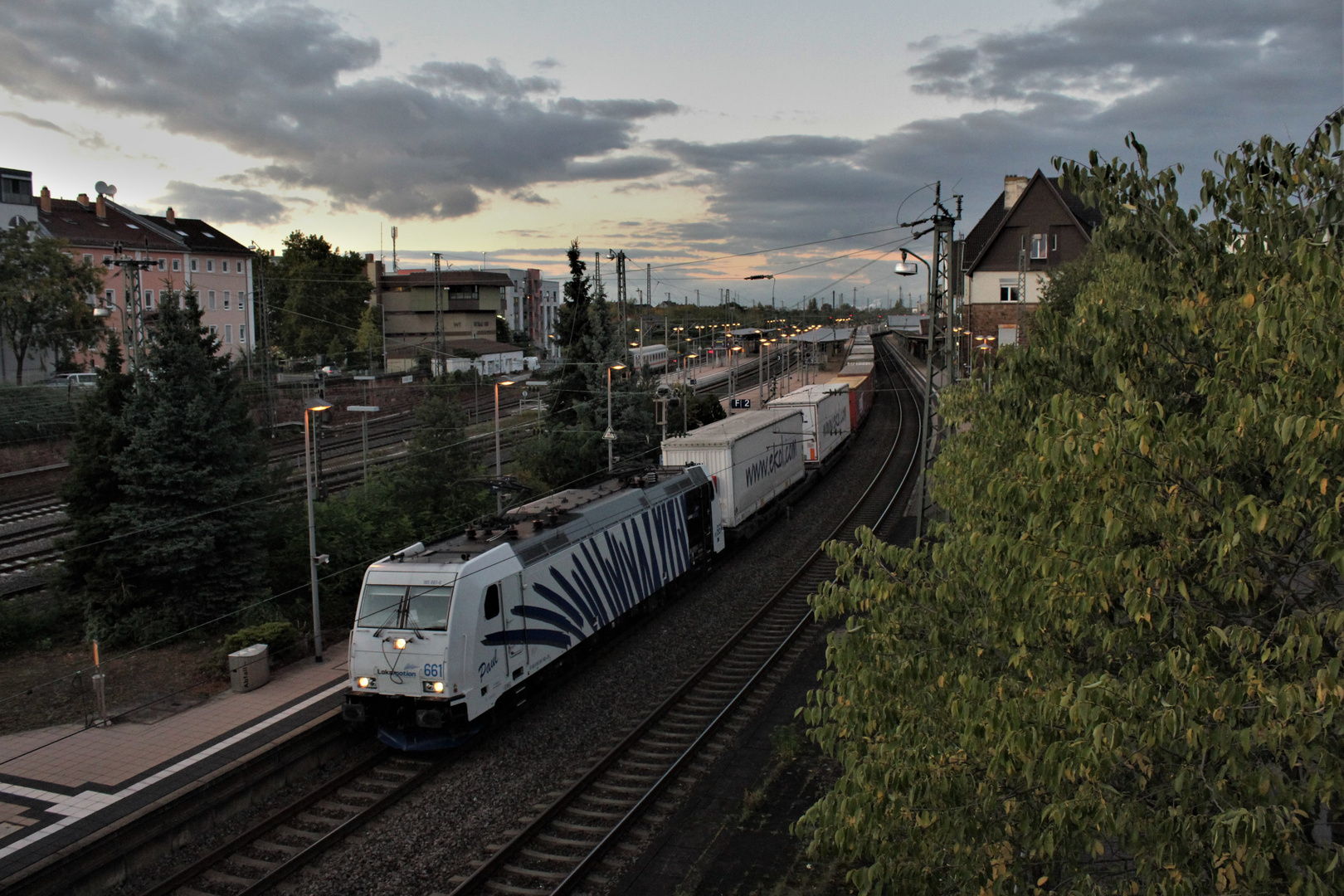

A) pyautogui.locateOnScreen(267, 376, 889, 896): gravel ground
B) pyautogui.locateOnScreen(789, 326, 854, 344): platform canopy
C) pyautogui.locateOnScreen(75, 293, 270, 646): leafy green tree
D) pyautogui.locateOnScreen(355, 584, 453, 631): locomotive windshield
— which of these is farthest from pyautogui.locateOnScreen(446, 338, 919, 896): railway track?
pyautogui.locateOnScreen(789, 326, 854, 344): platform canopy

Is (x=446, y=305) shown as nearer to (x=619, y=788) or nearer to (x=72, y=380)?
(x=72, y=380)

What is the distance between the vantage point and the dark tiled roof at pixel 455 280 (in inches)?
3661

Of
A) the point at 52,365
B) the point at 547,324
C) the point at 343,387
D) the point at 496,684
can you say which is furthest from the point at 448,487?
the point at 547,324

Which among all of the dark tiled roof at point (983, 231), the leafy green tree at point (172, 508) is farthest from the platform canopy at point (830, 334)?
the leafy green tree at point (172, 508)

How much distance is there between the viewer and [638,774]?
13344 millimetres

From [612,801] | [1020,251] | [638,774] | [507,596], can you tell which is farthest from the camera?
[1020,251]

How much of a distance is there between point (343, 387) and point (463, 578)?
47.0 meters

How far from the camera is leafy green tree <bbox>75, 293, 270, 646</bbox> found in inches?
722

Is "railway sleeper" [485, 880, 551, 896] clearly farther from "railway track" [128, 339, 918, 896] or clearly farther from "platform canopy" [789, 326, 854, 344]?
"platform canopy" [789, 326, 854, 344]

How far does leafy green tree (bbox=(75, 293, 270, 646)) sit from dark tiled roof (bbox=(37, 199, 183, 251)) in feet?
169

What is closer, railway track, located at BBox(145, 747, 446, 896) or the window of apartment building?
railway track, located at BBox(145, 747, 446, 896)

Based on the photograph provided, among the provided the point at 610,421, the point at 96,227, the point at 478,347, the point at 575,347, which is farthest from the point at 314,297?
the point at 610,421

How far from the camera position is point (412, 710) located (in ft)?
44.6

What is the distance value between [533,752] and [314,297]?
93298 mm
